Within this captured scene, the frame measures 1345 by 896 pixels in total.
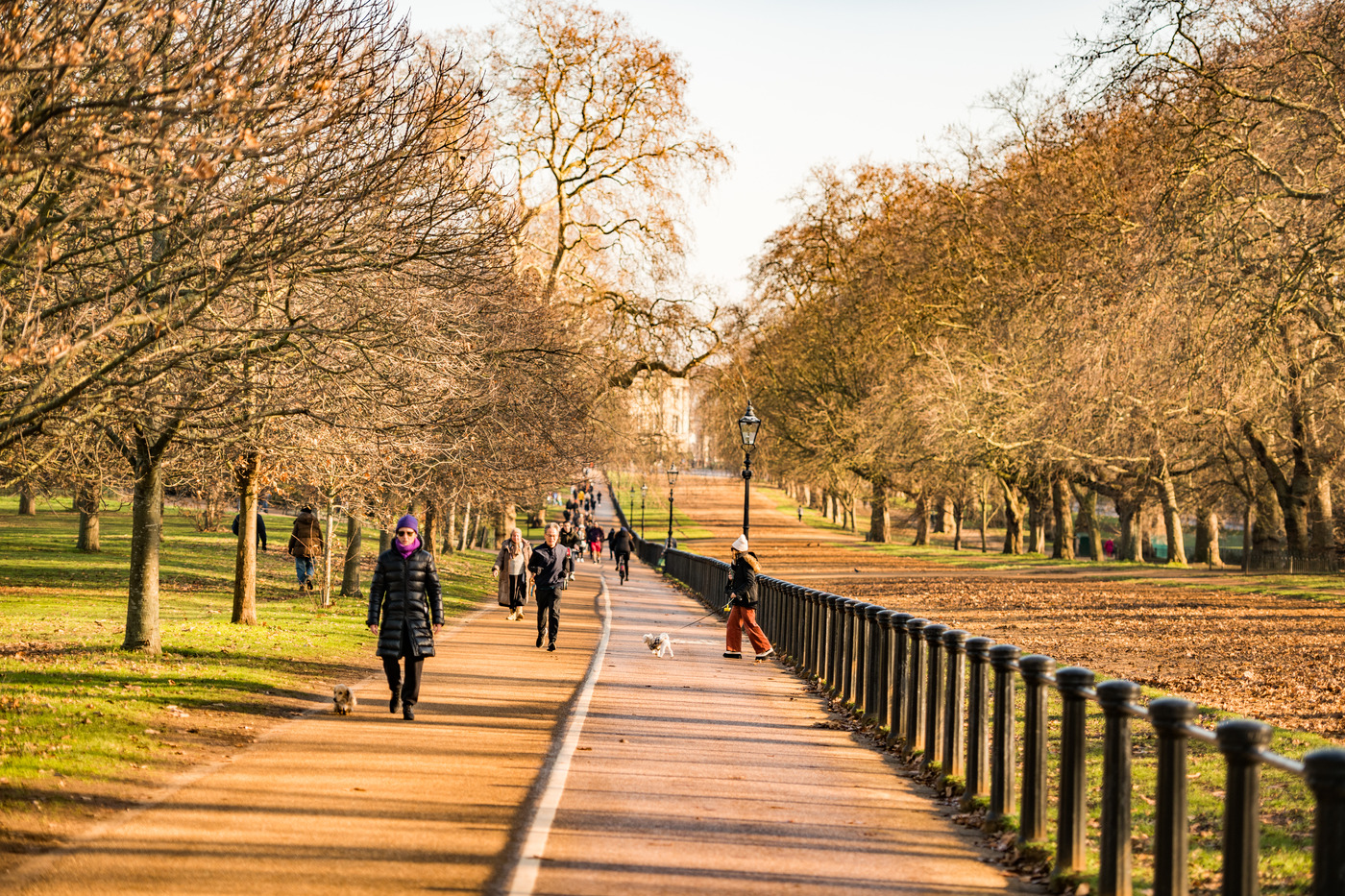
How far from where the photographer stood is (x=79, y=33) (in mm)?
9078

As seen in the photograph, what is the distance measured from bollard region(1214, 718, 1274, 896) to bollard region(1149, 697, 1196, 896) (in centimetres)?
63

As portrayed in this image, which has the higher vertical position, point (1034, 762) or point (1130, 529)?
point (1130, 529)

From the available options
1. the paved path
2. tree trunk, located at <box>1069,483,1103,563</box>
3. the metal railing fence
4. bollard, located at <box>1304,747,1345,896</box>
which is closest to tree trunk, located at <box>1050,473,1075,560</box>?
tree trunk, located at <box>1069,483,1103,563</box>

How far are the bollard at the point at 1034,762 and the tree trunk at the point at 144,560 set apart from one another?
11.0 metres

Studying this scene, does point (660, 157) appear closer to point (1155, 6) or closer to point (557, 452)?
point (557, 452)

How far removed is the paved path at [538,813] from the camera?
22.8ft

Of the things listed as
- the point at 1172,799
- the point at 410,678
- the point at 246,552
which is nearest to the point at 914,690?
the point at 410,678

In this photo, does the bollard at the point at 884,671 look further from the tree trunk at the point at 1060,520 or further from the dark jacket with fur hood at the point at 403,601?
the tree trunk at the point at 1060,520

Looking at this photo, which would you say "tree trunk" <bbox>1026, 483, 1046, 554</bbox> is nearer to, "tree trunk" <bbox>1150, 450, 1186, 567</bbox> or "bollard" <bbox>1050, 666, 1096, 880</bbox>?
"tree trunk" <bbox>1150, 450, 1186, 567</bbox>

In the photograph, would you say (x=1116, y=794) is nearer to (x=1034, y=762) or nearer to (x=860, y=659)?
(x=1034, y=762)

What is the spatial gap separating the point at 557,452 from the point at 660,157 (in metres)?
11.4

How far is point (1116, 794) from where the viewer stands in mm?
6672

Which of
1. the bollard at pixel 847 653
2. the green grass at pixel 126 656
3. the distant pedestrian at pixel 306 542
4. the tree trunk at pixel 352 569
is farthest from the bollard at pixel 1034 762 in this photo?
the tree trunk at pixel 352 569

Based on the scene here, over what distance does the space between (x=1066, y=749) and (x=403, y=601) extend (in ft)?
23.3
